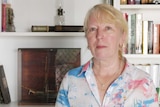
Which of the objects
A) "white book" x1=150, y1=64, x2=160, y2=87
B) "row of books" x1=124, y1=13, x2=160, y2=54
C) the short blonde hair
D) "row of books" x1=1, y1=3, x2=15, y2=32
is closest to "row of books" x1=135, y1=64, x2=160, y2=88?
"white book" x1=150, y1=64, x2=160, y2=87

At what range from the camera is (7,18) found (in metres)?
1.99

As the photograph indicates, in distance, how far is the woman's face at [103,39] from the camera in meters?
1.40

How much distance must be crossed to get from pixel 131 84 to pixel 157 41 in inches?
24.3

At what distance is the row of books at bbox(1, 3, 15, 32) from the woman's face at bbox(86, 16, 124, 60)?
29.7 inches

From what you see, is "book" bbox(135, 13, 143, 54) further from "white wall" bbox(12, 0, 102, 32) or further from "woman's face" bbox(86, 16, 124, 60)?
"woman's face" bbox(86, 16, 124, 60)

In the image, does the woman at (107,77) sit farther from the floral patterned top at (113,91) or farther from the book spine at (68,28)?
the book spine at (68,28)

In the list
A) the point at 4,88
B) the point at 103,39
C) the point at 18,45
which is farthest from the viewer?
the point at 18,45

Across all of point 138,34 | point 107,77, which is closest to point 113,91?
point 107,77

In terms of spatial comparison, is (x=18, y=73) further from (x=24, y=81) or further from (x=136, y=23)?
(x=136, y=23)

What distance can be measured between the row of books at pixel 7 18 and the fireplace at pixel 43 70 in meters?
0.16

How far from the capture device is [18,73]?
2.09 meters

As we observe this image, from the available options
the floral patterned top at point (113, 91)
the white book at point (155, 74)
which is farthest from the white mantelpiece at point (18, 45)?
the floral patterned top at point (113, 91)

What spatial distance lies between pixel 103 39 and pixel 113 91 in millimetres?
241

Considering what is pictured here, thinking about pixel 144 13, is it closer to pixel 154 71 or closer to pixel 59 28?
pixel 154 71
